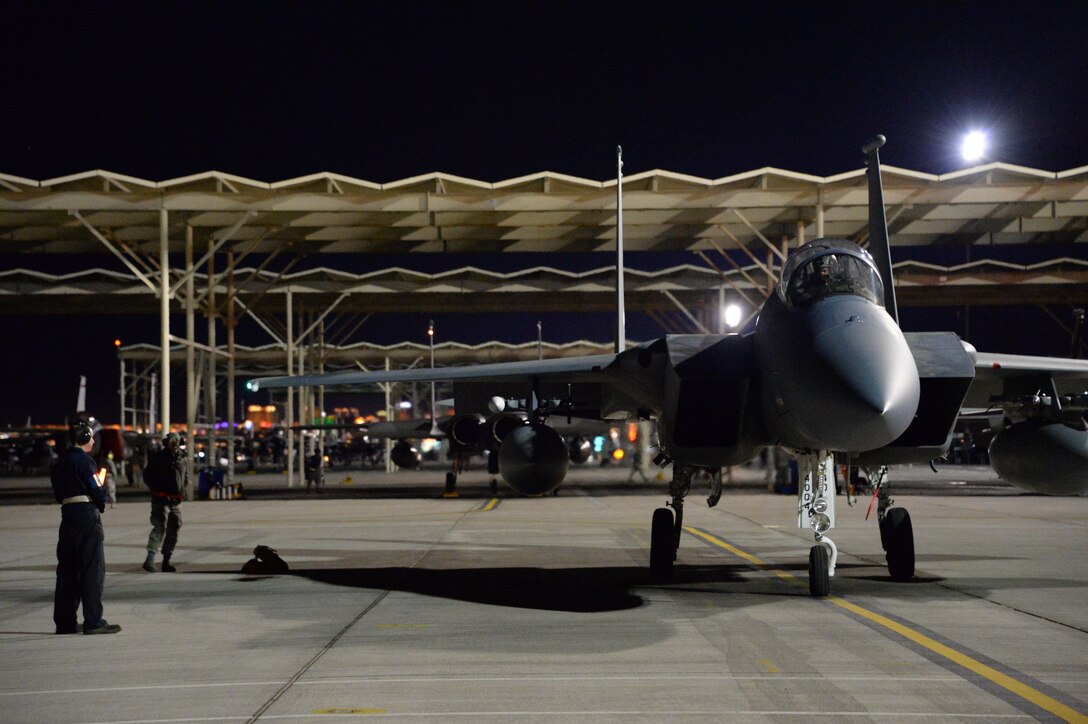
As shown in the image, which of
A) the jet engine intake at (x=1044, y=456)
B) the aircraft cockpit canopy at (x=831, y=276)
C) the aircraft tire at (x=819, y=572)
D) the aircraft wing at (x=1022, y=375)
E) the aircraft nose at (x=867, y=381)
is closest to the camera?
the aircraft nose at (x=867, y=381)

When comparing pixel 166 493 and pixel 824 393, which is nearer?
pixel 824 393

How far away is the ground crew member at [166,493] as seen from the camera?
41.2ft

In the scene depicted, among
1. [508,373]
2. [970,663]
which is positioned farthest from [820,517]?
[508,373]

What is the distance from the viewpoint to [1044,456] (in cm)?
1059

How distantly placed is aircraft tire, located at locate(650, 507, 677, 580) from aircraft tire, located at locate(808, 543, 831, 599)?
2.00m

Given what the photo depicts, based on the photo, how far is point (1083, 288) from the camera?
120ft

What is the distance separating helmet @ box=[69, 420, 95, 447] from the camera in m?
8.66

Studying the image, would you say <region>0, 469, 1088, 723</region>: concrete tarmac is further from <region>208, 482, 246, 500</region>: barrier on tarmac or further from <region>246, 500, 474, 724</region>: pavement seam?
<region>208, 482, 246, 500</region>: barrier on tarmac

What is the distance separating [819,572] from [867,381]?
2654 mm

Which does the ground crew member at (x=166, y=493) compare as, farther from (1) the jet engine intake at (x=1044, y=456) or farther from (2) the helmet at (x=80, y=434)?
(1) the jet engine intake at (x=1044, y=456)

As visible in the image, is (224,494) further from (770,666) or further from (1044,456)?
(770,666)

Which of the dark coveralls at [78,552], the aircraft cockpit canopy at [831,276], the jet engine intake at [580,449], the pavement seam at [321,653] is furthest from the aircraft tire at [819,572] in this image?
the jet engine intake at [580,449]

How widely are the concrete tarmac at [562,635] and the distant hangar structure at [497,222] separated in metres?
11.8

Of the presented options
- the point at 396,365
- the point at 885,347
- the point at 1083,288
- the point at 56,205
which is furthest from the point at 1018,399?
the point at 396,365
